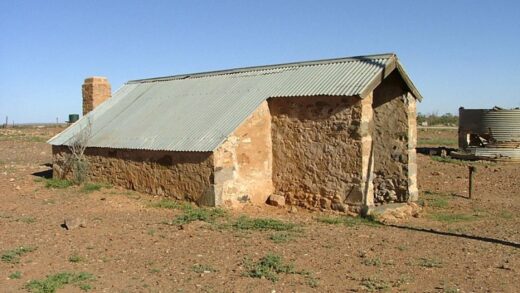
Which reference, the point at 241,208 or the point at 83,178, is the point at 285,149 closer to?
the point at 241,208

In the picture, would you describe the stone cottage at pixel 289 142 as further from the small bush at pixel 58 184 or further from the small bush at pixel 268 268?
the small bush at pixel 268 268

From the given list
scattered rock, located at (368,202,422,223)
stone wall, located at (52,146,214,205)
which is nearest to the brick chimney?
stone wall, located at (52,146,214,205)

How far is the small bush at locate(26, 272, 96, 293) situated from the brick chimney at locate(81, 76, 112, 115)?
1212 centimetres

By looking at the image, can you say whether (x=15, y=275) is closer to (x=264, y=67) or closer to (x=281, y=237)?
(x=281, y=237)

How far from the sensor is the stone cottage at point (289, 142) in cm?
1032

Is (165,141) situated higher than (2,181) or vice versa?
(165,141)

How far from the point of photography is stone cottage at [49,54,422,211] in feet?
33.9

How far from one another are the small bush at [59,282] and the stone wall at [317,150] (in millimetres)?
5607

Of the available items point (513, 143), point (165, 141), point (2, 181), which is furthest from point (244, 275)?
point (513, 143)

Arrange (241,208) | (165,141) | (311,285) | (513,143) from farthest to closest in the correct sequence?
(513,143), (165,141), (241,208), (311,285)

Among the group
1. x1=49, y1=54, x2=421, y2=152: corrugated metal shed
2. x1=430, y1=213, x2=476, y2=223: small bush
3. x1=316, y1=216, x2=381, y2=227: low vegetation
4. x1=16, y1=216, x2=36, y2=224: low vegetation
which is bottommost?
x1=430, y1=213, x2=476, y2=223: small bush

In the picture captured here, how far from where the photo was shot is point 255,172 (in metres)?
11.1

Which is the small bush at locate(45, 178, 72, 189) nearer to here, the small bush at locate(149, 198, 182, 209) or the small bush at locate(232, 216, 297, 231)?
the small bush at locate(149, 198, 182, 209)

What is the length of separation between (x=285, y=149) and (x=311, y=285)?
18.5 feet
